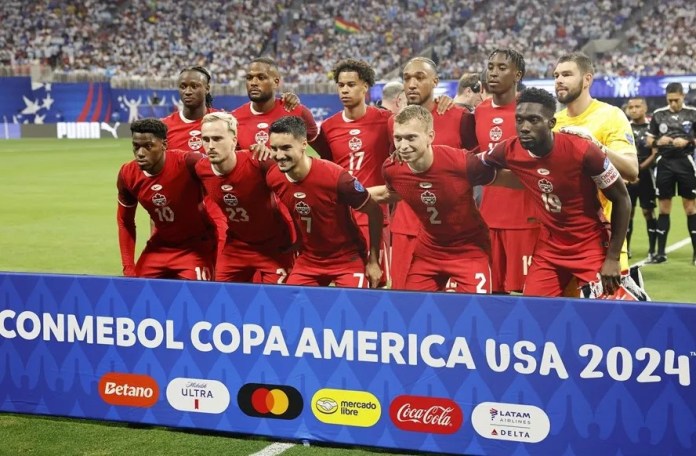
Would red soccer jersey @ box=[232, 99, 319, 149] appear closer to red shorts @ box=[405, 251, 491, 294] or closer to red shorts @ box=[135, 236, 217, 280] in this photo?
red shorts @ box=[135, 236, 217, 280]

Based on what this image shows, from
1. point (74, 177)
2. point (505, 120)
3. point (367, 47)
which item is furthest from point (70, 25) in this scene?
point (505, 120)

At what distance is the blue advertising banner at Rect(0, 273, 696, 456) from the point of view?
5.02m

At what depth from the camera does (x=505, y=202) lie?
25.6 feet

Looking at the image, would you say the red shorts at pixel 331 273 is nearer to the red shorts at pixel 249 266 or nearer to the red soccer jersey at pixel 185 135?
the red shorts at pixel 249 266

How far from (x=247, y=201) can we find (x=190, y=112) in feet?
5.53

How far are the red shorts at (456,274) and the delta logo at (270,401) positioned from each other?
5.24 ft

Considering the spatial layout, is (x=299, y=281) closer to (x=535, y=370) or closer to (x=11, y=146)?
(x=535, y=370)

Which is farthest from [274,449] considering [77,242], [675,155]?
[77,242]

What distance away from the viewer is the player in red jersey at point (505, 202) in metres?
7.40

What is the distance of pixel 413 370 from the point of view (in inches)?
213

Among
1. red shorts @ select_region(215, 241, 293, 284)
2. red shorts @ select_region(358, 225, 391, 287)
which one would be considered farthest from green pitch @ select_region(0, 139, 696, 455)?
red shorts @ select_region(358, 225, 391, 287)

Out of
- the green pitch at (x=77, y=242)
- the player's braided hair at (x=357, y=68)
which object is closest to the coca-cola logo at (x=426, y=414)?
the green pitch at (x=77, y=242)

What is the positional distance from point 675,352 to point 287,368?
2.10 metres

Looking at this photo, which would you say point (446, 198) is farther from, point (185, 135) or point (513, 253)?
point (185, 135)
